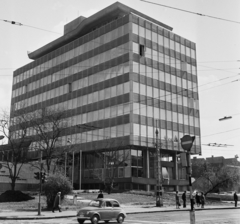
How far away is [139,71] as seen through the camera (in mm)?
58875

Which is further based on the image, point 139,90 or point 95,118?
point 95,118

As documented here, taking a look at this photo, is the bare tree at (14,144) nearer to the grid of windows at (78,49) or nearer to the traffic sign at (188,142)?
the grid of windows at (78,49)

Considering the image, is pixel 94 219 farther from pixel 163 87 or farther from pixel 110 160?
pixel 163 87

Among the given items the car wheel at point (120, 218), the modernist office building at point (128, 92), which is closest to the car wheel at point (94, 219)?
the car wheel at point (120, 218)

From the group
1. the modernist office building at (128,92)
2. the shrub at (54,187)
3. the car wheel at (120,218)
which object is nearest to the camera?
the car wheel at (120,218)

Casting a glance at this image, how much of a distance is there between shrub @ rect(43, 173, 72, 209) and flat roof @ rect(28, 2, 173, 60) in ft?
133

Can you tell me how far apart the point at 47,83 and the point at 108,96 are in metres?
19.9

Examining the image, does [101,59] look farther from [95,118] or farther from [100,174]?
[100,174]

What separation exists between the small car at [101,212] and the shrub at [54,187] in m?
9.77

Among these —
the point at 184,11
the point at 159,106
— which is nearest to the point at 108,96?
the point at 159,106

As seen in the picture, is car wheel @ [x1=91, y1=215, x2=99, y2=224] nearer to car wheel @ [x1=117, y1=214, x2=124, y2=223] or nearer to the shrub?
car wheel @ [x1=117, y1=214, x2=124, y2=223]

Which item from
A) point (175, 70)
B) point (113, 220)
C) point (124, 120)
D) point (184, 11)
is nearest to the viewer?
point (184, 11)

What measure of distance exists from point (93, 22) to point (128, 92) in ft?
61.2

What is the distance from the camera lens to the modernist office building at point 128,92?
2276 inches
